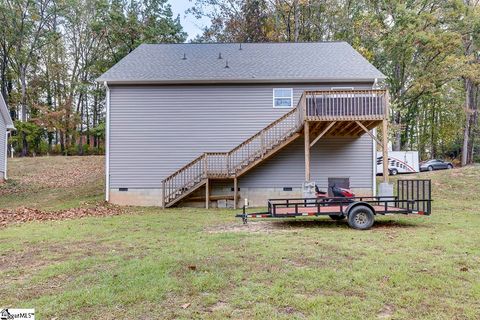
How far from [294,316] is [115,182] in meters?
12.9

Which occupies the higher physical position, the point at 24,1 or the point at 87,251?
the point at 24,1

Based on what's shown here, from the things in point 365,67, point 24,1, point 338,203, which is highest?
point 24,1

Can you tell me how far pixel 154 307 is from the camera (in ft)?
12.8

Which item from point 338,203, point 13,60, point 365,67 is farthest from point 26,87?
point 338,203

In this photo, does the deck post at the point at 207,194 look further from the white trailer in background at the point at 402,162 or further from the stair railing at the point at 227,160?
the white trailer in background at the point at 402,162

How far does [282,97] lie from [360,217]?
299 inches

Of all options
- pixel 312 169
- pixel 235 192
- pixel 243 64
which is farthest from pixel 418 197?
pixel 243 64

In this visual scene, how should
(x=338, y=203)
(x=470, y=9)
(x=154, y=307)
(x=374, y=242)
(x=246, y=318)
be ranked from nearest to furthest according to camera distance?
(x=246, y=318), (x=154, y=307), (x=374, y=242), (x=338, y=203), (x=470, y=9)

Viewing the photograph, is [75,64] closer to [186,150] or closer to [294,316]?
[186,150]

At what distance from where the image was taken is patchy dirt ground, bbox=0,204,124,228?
10885 millimetres

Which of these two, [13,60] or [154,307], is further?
[13,60]

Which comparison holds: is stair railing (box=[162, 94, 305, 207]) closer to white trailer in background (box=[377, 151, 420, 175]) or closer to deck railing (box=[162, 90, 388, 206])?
deck railing (box=[162, 90, 388, 206])

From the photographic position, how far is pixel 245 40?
29641 mm

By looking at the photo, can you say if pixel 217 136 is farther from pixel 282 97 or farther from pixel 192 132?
pixel 282 97
